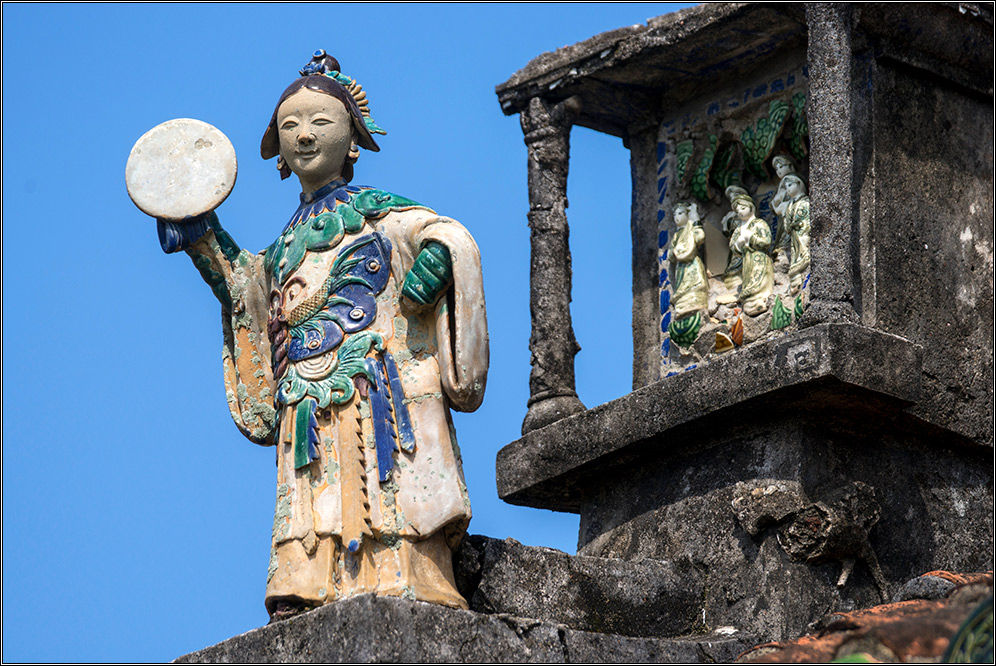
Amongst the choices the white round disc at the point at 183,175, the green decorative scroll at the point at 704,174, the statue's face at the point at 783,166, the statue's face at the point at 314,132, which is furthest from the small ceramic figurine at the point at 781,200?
the white round disc at the point at 183,175

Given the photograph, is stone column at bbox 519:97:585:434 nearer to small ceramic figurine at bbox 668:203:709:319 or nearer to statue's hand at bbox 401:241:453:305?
small ceramic figurine at bbox 668:203:709:319

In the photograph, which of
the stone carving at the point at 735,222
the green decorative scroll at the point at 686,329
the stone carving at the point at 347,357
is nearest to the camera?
the stone carving at the point at 347,357

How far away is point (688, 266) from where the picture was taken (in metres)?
11.2

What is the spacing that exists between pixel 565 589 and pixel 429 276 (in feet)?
4.90

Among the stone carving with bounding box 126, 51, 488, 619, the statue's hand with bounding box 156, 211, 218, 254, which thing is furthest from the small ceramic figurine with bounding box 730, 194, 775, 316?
the statue's hand with bounding box 156, 211, 218, 254

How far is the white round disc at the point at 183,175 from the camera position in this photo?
29.1ft

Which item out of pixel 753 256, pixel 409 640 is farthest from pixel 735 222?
pixel 409 640

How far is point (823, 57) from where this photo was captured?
1012 centimetres

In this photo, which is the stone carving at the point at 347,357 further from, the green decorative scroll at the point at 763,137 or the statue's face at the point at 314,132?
the green decorative scroll at the point at 763,137

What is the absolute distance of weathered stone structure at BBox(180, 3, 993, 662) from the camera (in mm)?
9117

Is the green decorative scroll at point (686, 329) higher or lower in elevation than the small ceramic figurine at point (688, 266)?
lower

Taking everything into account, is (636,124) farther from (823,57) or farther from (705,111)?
(823,57)

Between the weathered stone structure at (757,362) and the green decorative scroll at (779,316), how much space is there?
1 centimetres

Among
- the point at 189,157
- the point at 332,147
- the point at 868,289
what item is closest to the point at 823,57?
the point at 868,289
